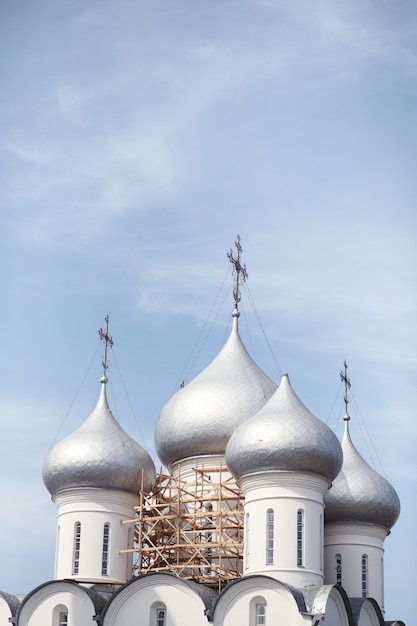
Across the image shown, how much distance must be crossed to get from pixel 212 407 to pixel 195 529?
10.8ft

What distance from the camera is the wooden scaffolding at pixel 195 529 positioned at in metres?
30.9

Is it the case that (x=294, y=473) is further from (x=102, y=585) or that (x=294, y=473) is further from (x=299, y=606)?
(x=102, y=585)

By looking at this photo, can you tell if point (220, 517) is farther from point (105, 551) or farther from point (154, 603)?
point (105, 551)

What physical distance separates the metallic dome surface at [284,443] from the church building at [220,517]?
29 mm

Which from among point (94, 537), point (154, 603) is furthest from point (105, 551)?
point (154, 603)

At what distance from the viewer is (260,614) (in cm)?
2823

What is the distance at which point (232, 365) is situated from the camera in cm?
3450

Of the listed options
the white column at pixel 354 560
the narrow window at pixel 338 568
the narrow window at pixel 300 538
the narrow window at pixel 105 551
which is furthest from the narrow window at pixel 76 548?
the narrow window at pixel 338 568

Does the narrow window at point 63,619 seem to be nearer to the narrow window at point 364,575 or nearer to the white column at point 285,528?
the white column at point 285,528

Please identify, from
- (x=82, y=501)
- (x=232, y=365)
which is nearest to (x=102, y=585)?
(x=82, y=501)

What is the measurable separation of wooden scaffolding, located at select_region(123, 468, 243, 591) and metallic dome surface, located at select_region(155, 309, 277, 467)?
83cm

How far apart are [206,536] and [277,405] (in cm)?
399

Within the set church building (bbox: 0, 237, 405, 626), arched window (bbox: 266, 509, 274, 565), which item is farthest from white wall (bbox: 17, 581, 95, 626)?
arched window (bbox: 266, 509, 274, 565)

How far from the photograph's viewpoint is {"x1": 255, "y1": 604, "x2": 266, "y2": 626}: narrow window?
2814cm
